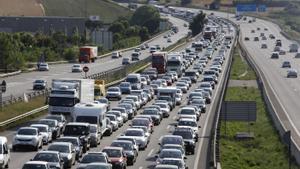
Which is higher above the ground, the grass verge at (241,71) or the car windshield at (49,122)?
the car windshield at (49,122)

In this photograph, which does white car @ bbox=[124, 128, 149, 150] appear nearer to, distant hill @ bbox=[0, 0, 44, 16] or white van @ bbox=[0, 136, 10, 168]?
white van @ bbox=[0, 136, 10, 168]

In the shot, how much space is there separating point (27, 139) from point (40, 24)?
135037 millimetres

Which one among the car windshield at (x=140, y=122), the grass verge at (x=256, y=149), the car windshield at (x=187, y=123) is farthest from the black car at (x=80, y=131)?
the car windshield at (x=187, y=123)

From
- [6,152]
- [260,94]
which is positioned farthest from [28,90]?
[6,152]

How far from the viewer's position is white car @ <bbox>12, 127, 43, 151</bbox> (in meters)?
43.5

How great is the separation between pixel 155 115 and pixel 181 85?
25556mm

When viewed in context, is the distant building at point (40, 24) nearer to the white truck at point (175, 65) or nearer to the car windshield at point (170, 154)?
the white truck at point (175, 65)

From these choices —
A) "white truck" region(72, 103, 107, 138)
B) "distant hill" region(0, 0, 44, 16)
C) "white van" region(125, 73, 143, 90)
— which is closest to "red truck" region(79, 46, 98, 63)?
"white van" region(125, 73, 143, 90)

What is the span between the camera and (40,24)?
177125 mm

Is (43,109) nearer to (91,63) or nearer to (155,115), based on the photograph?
(155,115)

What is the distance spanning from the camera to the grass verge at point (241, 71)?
10900 cm

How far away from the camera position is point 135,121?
5181 centimetres

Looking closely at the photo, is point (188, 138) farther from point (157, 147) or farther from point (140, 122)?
point (140, 122)

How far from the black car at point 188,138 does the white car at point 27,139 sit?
23.0 feet
